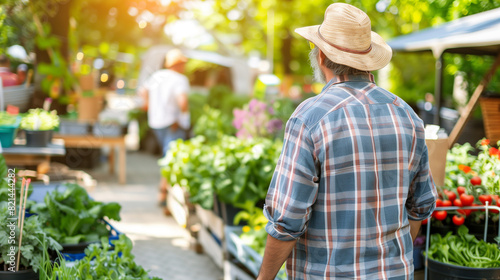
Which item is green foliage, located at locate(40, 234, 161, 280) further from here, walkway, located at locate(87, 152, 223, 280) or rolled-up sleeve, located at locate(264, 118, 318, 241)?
walkway, located at locate(87, 152, 223, 280)

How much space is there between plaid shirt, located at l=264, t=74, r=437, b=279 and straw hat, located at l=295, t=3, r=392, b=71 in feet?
0.30

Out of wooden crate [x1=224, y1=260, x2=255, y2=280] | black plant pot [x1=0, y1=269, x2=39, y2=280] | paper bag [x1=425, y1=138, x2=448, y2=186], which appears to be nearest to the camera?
black plant pot [x1=0, y1=269, x2=39, y2=280]

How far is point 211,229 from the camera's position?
5.05 meters

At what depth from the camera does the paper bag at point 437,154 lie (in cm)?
296

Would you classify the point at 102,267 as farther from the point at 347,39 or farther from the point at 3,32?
the point at 3,32

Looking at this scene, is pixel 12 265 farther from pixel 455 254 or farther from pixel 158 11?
pixel 158 11

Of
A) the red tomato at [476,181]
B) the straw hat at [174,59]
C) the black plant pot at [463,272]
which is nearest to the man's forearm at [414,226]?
the black plant pot at [463,272]

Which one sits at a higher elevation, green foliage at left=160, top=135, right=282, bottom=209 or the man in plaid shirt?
the man in plaid shirt

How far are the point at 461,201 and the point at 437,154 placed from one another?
1.20 ft

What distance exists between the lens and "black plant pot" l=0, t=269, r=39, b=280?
231 centimetres

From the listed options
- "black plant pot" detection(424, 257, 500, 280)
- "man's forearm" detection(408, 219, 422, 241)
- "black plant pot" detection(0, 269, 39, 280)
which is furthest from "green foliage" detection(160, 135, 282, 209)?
"black plant pot" detection(0, 269, 39, 280)

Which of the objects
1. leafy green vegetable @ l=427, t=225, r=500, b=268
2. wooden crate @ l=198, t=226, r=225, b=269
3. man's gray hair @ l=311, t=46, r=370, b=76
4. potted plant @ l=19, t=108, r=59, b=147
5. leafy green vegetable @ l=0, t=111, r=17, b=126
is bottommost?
wooden crate @ l=198, t=226, r=225, b=269

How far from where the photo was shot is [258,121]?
19.1 ft

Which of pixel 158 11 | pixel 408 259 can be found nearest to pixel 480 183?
pixel 408 259
